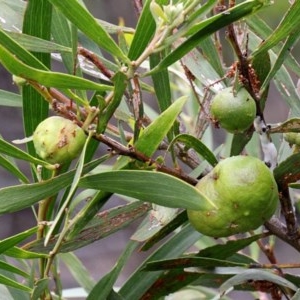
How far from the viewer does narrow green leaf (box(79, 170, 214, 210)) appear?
0.52 metres

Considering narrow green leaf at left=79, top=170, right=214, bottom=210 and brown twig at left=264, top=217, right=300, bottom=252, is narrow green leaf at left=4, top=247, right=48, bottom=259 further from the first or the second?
brown twig at left=264, top=217, right=300, bottom=252

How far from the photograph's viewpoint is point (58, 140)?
52 centimetres

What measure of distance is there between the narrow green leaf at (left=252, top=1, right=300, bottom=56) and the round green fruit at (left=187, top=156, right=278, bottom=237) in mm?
93

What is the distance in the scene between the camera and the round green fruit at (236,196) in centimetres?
57

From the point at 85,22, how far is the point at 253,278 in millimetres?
284

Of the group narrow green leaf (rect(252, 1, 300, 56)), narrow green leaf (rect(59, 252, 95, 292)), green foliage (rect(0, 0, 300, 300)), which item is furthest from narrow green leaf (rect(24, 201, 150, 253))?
narrow green leaf (rect(59, 252, 95, 292))

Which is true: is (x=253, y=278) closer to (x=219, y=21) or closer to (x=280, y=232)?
(x=280, y=232)

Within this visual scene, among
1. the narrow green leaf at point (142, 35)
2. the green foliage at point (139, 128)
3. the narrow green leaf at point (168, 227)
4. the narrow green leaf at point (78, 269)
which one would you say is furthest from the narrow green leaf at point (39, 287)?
the narrow green leaf at point (78, 269)

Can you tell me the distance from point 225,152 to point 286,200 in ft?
1.29

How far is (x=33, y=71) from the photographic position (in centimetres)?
50

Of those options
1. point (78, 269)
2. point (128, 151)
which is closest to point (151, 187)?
point (128, 151)

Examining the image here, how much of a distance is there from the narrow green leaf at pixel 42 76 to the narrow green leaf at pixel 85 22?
0.03 m

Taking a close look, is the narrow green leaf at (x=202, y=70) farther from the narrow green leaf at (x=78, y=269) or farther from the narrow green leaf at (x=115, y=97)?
the narrow green leaf at (x=78, y=269)

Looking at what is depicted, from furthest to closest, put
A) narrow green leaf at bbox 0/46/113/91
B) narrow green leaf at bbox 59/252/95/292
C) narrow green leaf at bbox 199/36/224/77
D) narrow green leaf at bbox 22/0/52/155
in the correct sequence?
narrow green leaf at bbox 59/252/95/292 < narrow green leaf at bbox 199/36/224/77 < narrow green leaf at bbox 22/0/52/155 < narrow green leaf at bbox 0/46/113/91
